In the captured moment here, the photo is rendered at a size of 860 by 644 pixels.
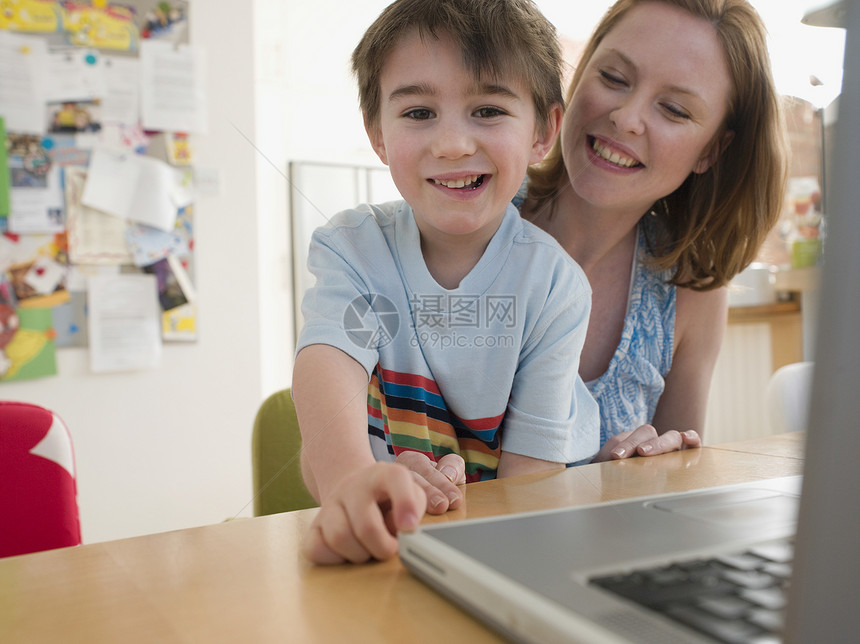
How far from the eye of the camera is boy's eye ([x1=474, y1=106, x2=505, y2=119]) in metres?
0.38

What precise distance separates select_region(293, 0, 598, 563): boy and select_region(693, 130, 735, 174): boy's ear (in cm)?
14

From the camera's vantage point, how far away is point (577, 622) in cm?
17

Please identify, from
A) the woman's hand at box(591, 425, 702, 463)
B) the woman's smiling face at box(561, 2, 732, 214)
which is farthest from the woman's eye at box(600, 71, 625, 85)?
the woman's hand at box(591, 425, 702, 463)

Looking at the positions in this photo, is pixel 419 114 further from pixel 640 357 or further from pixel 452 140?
pixel 640 357

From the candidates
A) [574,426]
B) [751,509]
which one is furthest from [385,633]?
[574,426]

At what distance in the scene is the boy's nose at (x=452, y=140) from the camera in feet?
1.21

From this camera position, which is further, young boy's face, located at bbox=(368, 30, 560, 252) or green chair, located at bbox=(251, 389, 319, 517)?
green chair, located at bbox=(251, 389, 319, 517)

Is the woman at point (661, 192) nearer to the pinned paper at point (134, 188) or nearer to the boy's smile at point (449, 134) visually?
the boy's smile at point (449, 134)

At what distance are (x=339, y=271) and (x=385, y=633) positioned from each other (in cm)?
24

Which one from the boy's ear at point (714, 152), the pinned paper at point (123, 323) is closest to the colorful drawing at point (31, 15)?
the pinned paper at point (123, 323)

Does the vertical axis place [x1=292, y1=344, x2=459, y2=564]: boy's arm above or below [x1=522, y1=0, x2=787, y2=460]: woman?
below

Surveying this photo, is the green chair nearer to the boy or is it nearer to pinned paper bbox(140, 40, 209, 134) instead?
the boy

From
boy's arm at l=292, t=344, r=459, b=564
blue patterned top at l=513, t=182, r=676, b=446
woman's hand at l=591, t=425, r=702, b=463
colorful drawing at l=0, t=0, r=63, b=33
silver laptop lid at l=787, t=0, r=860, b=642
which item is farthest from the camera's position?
colorful drawing at l=0, t=0, r=63, b=33

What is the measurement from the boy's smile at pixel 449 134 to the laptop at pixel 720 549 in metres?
0.19
